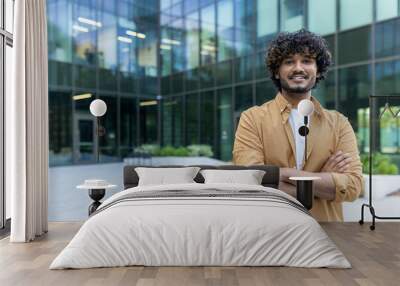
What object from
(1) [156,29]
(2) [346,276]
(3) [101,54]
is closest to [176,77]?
(1) [156,29]

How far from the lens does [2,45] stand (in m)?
5.88

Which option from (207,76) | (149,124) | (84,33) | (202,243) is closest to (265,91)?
(207,76)

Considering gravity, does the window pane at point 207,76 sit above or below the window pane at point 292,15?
below

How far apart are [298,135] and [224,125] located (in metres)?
2.04

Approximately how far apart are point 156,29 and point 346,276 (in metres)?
6.26

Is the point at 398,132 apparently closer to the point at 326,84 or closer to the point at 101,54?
the point at 326,84

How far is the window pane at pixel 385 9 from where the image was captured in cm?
712

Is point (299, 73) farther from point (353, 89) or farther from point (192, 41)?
point (192, 41)

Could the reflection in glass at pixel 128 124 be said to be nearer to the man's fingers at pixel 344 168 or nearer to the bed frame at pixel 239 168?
the bed frame at pixel 239 168

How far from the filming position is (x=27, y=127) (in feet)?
17.2

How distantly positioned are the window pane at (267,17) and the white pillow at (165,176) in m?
2.93

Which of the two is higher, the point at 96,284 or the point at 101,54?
the point at 101,54

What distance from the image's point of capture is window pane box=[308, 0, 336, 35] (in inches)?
289

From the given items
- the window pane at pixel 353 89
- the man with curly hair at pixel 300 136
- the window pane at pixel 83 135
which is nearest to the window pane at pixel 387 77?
the window pane at pixel 353 89
